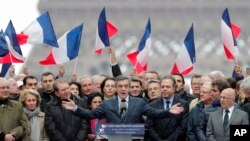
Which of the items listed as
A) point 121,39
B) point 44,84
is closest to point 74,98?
point 44,84

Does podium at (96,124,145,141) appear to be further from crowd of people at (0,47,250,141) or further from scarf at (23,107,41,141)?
scarf at (23,107,41,141)

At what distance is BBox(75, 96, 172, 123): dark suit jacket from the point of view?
66.3ft

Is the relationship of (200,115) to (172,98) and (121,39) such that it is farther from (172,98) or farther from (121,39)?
(121,39)

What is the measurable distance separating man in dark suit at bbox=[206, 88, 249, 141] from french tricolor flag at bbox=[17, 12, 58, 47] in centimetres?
610

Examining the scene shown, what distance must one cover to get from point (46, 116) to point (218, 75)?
3.11 meters

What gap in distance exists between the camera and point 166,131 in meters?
21.0

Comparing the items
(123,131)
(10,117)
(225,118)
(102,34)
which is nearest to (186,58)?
(102,34)

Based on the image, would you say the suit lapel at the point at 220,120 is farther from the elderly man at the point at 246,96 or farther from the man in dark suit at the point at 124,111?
the man in dark suit at the point at 124,111

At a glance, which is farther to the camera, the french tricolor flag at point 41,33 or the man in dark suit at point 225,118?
the french tricolor flag at point 41,33

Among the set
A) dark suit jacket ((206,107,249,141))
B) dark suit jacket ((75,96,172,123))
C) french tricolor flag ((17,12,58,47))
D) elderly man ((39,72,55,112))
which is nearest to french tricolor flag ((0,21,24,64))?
french tricolor flag ((17,12,58,47))

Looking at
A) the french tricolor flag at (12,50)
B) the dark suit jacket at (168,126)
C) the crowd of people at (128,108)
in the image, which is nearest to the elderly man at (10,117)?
the crowd of people at (128,108)

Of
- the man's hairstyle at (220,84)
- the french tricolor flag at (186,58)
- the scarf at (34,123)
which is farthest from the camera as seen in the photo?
the french tricolor flag at (186,58)

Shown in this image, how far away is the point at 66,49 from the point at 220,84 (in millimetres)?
5691

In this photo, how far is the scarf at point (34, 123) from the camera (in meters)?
21.2
